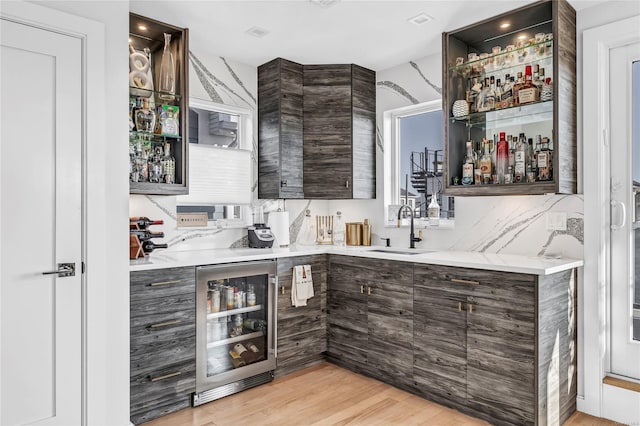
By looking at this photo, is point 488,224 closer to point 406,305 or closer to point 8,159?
point 406,305

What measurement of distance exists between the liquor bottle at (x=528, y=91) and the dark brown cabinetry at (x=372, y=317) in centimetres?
132

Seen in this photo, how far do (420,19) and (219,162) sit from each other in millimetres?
1893

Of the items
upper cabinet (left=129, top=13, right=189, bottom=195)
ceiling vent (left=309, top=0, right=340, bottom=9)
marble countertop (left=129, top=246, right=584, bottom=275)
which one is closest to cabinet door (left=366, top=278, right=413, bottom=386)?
marble countertop (left=129, top=246, right=584, bottom=275)

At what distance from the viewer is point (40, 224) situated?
2.09m

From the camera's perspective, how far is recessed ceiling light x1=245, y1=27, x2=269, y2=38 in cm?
310

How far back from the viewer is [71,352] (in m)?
2.21

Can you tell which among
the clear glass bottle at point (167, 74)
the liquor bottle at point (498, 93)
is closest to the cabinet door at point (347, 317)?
the liquor bottle at point (498, 93)

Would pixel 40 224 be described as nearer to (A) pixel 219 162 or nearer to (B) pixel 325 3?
(A) pixel 219 162

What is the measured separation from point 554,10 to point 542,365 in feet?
6.83

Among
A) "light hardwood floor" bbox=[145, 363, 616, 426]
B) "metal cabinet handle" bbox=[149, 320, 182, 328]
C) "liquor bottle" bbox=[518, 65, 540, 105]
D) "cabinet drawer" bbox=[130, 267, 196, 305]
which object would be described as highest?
"liquor bottle" bbox=[518, 65, 540, 105]

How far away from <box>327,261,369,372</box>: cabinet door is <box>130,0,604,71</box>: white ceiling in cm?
174

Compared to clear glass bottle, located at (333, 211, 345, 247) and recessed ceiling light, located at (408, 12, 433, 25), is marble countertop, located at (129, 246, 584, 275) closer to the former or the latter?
clear glass bottle, located at (333, 211, 345, 247)

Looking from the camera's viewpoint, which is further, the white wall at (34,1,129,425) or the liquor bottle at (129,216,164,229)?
the liquor bottle at (129,216,164,229)

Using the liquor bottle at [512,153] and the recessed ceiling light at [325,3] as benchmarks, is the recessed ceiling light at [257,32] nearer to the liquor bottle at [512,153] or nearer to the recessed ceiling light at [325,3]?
the recessed ceiling light at [325,3]
